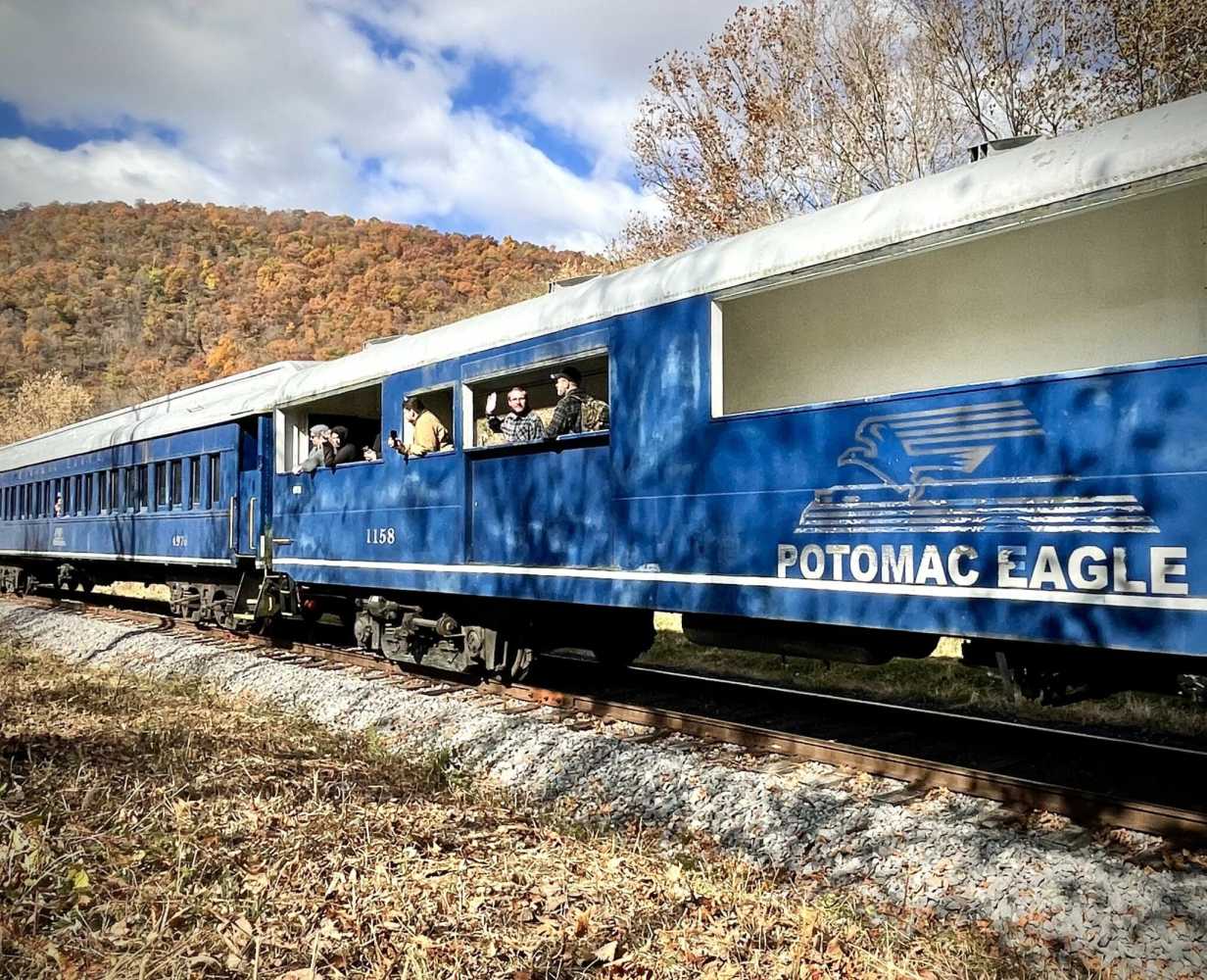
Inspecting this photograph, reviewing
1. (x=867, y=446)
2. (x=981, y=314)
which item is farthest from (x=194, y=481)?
(x=867, y=446)

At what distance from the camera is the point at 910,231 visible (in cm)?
496

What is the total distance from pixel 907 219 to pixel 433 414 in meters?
5.12

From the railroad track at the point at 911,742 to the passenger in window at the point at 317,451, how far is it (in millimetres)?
2261

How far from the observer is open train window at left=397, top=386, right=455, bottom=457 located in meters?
8.73

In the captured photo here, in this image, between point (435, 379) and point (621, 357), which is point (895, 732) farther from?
point (435, 379)

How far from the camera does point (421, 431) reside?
28.8 feet

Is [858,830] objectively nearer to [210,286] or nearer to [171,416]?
[171,416]

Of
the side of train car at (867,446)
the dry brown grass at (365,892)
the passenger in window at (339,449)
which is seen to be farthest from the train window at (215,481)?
the dry brown grass at (365,892)

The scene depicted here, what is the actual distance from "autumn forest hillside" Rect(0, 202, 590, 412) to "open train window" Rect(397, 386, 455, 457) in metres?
37.4

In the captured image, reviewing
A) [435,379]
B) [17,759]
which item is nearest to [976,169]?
[435,379]

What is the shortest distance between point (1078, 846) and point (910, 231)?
3.09 meters

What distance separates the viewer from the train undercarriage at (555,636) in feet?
16.0

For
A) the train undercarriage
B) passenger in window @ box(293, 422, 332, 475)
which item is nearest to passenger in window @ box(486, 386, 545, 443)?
the train undercarriage

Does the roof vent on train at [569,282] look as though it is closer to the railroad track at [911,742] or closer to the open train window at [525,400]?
the open train window at [525,400]
